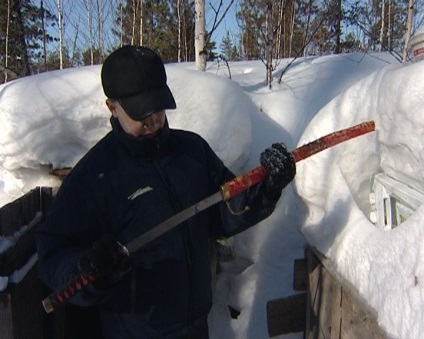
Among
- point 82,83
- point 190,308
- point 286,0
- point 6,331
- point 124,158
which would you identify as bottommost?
point 6,331

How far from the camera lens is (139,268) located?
1.64 metres

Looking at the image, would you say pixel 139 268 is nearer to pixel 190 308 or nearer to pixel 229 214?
pixel 190 308

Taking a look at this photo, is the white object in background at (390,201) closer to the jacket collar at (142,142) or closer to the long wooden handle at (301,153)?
the long wooden handle at (301,153)

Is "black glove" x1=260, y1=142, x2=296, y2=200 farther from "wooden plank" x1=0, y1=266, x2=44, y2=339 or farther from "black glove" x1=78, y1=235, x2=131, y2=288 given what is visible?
"wooden plank" x1=0, y1=266, x2=44, y2=339

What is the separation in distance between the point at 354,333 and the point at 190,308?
2.12 feet

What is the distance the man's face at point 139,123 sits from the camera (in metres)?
1.58

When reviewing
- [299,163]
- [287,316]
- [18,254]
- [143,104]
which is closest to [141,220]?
[143,104]

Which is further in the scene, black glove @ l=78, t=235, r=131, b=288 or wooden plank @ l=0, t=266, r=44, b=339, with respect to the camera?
wooden plank @ l=0, t=266, r=44, b=339

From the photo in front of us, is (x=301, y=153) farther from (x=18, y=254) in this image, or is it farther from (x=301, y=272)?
(x=18, y=254)

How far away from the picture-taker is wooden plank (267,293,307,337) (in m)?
2.55

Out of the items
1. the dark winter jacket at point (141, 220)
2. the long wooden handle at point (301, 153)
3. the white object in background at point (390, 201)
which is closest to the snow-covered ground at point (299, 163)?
the white object in background at point (390, 201)

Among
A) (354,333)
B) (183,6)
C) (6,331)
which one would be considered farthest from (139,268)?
(183,6)

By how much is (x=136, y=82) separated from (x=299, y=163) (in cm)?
97

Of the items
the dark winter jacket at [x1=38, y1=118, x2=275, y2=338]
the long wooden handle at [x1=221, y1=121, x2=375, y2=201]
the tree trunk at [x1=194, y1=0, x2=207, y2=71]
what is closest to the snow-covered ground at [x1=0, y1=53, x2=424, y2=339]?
the long wooden handle at [x1=221, y1=121, x2=375, y2=201]
